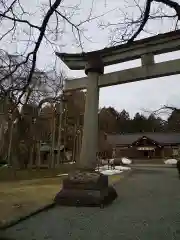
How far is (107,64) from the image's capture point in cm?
989

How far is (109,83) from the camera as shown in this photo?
9.75 meters

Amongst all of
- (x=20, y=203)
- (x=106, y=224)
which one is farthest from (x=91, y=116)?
(x=106, y=224)

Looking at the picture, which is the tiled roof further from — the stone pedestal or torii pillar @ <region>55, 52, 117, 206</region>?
the stone pedestal

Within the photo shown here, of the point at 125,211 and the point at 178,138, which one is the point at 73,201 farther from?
the point at 178,138

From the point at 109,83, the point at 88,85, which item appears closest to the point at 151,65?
the point at 109,83

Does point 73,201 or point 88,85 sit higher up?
point 88,85

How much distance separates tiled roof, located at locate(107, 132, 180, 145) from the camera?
45.7 m

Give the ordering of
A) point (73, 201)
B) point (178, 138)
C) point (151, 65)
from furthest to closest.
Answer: point (178, 138) → point (151, 65) → point (73, 201)

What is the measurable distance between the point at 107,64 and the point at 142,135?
39214 mm

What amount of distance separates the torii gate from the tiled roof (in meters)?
37.6

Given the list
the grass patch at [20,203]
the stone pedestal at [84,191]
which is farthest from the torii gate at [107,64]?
the grass patch at [20,203]

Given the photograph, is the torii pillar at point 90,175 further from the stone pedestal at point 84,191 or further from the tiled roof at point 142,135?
the tiled roof at point 142,135

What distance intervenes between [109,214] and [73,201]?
1.20 m

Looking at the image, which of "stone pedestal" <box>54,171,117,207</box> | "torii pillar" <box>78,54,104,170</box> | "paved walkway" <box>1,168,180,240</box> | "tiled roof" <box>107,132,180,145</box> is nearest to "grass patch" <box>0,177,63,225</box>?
"paved walkway" <box>1,168,180,240</box>
